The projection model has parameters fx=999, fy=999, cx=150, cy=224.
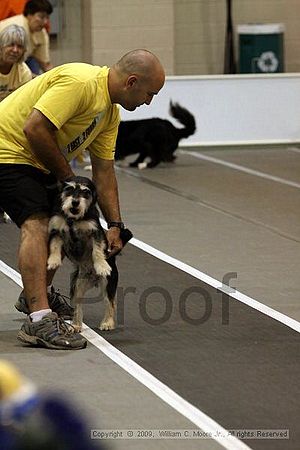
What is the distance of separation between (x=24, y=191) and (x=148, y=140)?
6254mm

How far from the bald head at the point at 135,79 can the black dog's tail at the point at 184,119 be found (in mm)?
6678

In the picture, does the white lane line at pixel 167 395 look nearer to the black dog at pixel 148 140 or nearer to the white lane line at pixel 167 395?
the white lane line at pixel 167 395

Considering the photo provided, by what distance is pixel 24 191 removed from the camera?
14.0ft

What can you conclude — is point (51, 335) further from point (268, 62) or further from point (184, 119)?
point (268, 62)

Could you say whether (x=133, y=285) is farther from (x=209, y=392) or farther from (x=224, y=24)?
(x=224, y=24)

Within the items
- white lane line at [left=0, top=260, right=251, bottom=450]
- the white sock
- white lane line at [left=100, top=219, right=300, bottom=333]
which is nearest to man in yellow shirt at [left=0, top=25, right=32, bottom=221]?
white lane line at [left=100, top=219, right=300, bottom=333]

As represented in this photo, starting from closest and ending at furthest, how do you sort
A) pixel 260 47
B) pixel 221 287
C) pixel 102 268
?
pixel 102 268
pixel 221 287
pixel 260 47

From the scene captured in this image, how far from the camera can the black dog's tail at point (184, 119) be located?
10.9m

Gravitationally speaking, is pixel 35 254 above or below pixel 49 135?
below

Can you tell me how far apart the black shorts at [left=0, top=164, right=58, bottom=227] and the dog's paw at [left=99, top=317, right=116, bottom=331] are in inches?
24.7

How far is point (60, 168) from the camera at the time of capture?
419 centimetres

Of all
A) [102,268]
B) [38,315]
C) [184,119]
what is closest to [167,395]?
[102,268]

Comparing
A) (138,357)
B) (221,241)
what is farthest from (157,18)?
(138,357)

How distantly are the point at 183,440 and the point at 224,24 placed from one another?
1132 cm
